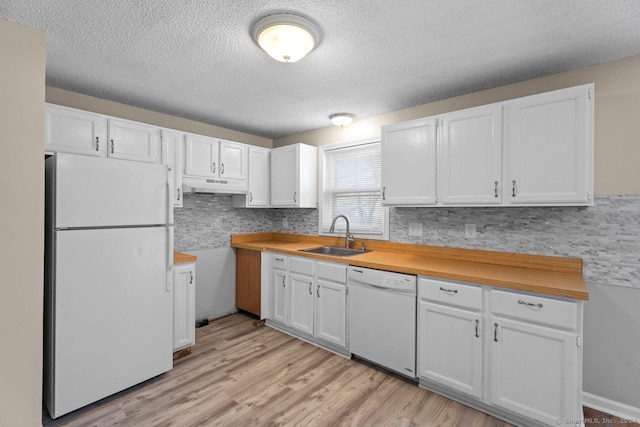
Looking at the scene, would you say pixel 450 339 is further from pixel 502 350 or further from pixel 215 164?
pixel 215 164

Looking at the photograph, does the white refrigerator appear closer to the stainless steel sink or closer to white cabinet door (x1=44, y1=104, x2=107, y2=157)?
white cabinet door (x1=44, y1=104, x2=107, y2=157)

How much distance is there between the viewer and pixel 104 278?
2029 mm

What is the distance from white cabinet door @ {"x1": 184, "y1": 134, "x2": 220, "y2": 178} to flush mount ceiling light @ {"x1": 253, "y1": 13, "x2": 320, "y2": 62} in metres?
1.67

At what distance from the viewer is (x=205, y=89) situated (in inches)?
102

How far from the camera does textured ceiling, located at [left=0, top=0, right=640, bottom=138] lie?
5.07 ft

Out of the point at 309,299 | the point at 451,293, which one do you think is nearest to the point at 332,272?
the point at 309,299

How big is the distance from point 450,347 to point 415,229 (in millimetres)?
1162

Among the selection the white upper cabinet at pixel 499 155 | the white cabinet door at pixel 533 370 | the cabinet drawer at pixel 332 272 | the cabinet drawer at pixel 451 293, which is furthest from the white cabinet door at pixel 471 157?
the cabinet drawer at pixel 332 272

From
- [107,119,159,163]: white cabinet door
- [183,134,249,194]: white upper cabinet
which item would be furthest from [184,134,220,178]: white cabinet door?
[107,119,159,163]: white cabinet door

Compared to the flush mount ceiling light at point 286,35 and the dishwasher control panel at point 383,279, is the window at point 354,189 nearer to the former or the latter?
the dishwasher control panel at point 383,279

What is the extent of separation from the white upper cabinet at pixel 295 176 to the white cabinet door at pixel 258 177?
8cm

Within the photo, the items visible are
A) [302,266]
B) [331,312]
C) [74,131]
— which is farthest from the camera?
[302,266]

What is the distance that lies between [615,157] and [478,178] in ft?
2.74

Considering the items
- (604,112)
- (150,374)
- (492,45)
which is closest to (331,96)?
(492,45)
